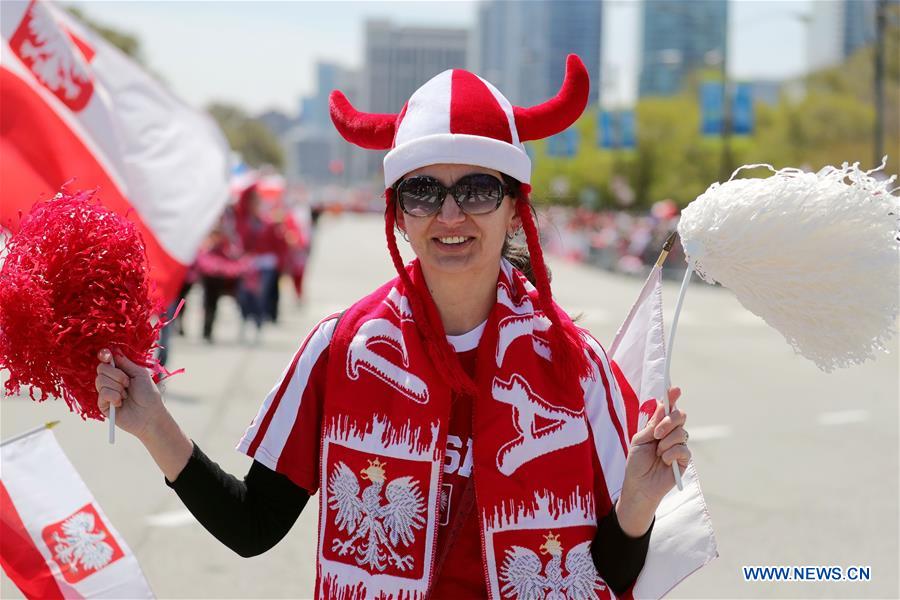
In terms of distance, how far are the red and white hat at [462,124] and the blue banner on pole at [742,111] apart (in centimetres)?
2769

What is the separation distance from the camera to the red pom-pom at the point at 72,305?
2.31 metres

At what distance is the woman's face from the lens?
7.79 feet

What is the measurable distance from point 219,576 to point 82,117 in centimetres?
211

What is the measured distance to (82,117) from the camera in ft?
14.8

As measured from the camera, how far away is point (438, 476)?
2.35 metres

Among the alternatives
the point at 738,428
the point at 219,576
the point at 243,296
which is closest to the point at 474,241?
the point at 219,576

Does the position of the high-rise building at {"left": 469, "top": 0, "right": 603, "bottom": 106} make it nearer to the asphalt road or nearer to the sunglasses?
the asphalt road

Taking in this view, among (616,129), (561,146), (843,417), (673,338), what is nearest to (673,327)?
(673,338)

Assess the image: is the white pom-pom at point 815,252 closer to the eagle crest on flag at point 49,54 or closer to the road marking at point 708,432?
the eagle crest on flag at point 49,54

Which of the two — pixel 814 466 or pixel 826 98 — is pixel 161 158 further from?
pixel 826 98

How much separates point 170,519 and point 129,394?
392 centimetres

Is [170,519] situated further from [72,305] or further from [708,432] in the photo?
[708,432]

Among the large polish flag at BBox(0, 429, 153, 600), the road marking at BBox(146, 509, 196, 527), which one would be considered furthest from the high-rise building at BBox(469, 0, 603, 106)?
the large polish flag at BBox(0, 429, 153, 600)

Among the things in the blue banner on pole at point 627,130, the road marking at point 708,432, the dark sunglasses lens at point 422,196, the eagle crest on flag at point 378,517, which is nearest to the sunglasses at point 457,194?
the dark sunglasses lens at point 422,196
